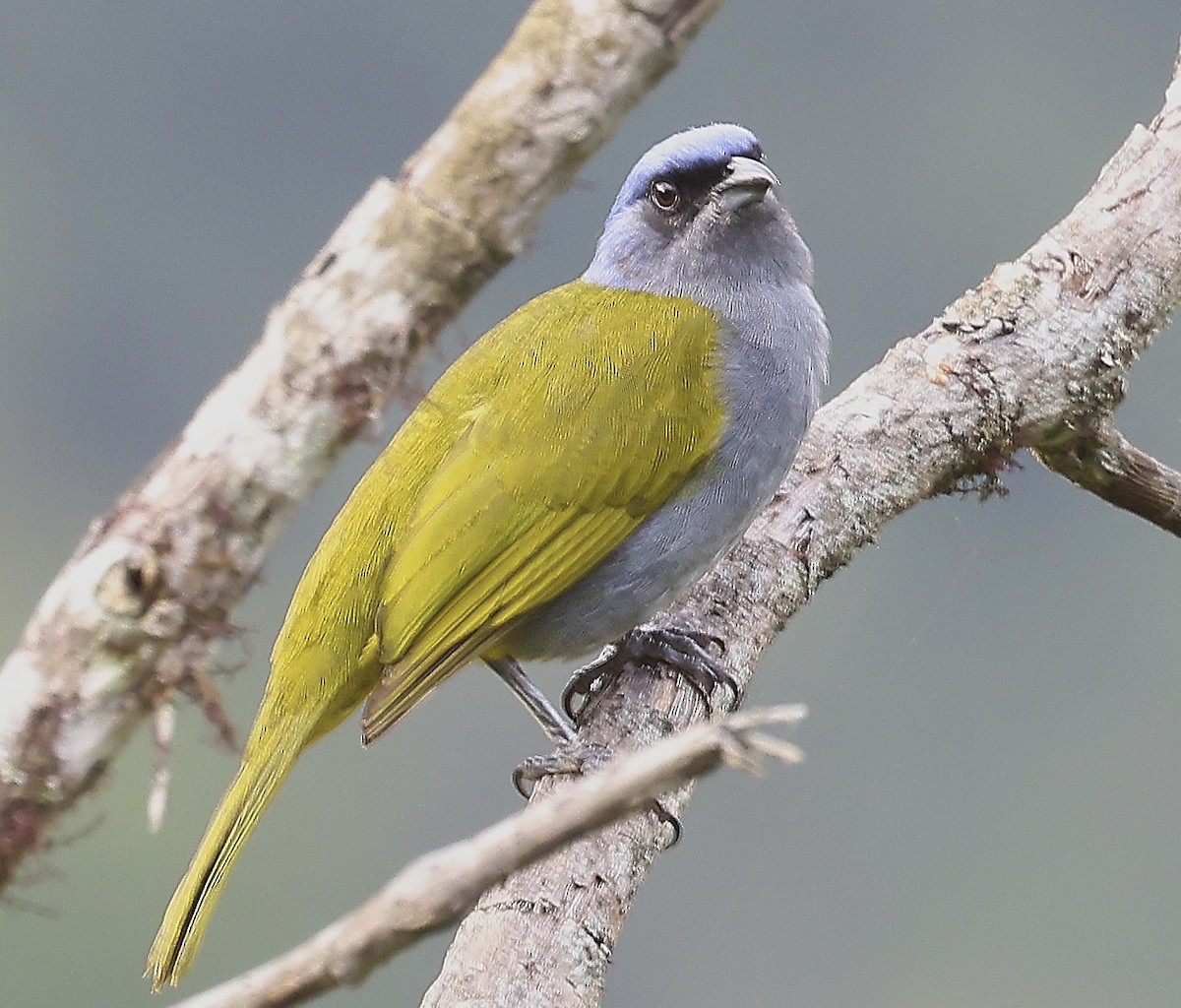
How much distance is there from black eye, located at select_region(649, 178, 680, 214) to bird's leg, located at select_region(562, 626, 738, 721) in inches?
39.7

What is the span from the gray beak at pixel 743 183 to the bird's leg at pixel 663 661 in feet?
3.22

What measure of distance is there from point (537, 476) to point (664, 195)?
35.0 inches

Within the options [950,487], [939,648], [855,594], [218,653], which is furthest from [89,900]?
[218,653]

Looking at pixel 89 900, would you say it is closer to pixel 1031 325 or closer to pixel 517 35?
pixel 1031 325

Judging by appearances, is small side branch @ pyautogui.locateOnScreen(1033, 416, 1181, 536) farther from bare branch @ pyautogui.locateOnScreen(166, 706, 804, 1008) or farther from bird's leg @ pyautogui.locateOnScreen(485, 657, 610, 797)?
bare branch @ pyautogui.locateOnScreen(166, 706, 804, 1008)

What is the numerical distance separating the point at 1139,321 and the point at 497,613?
70.9 inches

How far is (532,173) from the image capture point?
1428mm

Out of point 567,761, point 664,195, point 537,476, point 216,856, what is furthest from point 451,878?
point 664,195

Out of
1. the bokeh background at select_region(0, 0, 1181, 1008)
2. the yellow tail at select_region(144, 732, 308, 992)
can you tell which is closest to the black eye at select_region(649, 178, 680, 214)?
the yellow tail at select_region(144, 732, 308, 992)

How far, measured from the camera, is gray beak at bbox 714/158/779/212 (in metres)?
3.80

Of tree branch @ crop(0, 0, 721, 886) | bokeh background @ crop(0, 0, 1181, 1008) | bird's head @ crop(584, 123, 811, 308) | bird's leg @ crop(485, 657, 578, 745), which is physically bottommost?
tree branch @ crop(0, 0, 721, 886)

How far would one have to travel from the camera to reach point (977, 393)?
13.3 feet

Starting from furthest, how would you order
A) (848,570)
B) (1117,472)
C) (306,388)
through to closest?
(848,570) → (1117,472) → (306,388)

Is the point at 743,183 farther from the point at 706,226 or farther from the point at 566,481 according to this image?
Result: the point at 566,481
